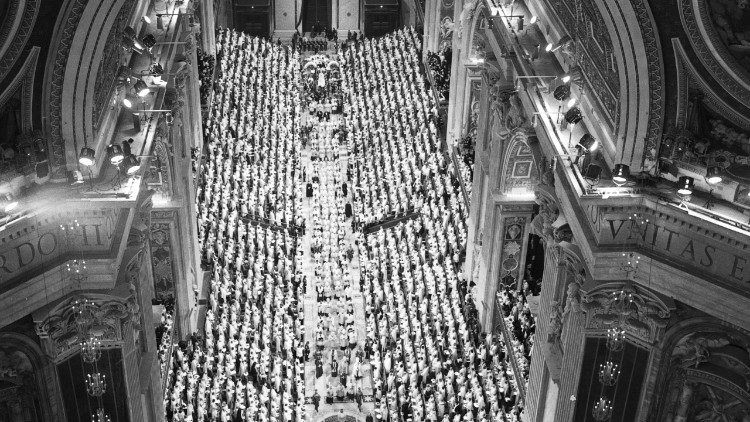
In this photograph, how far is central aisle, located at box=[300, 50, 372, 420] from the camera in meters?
33.1

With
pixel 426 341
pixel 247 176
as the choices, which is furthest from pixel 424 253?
pixel 247 176

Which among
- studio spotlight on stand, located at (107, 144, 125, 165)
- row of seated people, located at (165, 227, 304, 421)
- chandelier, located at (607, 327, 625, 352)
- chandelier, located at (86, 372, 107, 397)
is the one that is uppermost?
studio spotlight on stand, located at (107, 144, 125, 165)

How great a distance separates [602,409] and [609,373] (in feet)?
3.19

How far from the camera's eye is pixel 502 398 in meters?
31.8

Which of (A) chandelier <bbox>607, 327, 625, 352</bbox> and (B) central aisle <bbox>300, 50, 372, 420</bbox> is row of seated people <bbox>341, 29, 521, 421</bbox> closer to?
(B) central aisle <bbox>300, 50, 372, 420</bbox>

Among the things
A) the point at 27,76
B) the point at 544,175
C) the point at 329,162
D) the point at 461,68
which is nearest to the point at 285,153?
the point at 329,162

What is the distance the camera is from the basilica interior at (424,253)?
2088cm

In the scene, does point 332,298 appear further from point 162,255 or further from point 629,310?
point 629,310

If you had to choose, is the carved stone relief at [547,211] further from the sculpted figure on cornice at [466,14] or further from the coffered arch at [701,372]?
the sculpted figure on cornice at [466,14]

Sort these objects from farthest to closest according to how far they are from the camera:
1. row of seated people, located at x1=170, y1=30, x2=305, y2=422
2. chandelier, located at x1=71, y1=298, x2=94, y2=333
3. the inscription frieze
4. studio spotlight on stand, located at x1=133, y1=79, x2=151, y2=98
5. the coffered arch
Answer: row of seated people, located at x1=170, y1=30, x2=305, y2=422 < studio spotlight on stand, located at x1=133, y1=79, x2=151, y2=98 < chandelier, located at x1=71, y1=298, x2=94, y2=333 < the coffered arch < the inscription frieze

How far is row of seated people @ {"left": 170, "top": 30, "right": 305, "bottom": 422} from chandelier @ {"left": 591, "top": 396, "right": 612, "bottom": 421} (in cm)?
1086

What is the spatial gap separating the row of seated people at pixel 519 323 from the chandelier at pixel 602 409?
342 inches

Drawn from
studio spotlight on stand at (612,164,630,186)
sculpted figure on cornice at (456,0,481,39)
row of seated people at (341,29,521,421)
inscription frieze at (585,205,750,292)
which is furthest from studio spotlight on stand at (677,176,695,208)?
sculpted figure on cornice at (456,0,481,39)

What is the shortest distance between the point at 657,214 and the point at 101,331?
40.8 ft
